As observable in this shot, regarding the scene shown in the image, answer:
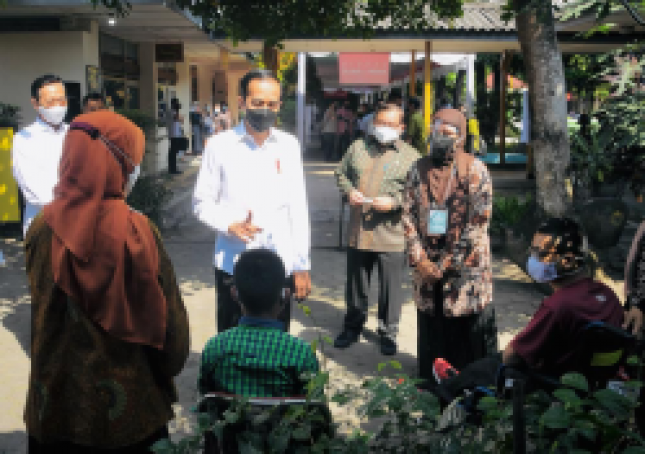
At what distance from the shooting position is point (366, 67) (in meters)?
18.2

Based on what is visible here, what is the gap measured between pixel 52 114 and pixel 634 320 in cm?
416

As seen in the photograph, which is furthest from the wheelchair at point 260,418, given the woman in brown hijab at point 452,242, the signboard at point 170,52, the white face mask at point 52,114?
the signboard at point 170,52

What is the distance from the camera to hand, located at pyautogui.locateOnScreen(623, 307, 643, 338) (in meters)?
3.06

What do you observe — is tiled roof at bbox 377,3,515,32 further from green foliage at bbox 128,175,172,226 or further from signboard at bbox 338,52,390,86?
green foliage at bbox 128,175,172,226

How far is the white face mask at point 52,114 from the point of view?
511 centimetres

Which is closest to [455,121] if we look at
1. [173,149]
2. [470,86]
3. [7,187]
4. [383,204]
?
[383,204]

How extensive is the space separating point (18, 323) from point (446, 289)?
4060mm

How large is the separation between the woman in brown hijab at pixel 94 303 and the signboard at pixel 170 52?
15.7 meters

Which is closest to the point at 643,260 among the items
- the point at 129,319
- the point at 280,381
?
the point at 280,381

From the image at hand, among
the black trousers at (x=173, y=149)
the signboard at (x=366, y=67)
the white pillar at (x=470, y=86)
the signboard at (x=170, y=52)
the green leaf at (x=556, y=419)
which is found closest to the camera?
the green leaf at (x=556, y=419)

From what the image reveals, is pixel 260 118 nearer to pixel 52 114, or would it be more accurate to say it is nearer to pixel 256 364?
pixel 256 364

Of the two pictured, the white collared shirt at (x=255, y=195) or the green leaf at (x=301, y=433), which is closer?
the green leaf at (x=301, y=433)

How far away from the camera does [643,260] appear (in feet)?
11.0

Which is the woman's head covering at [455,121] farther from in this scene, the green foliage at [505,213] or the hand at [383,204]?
the green foliage at [505,213]
